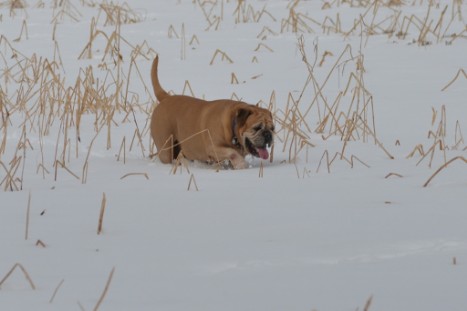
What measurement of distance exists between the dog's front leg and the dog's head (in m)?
0.08

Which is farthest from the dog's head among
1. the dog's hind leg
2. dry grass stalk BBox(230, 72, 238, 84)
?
dry grass stalk BBox(230, 72, 238, 84)

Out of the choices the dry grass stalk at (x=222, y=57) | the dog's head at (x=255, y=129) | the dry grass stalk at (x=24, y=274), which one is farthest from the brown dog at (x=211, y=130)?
the dry grass stalk at (x=222, y=57)

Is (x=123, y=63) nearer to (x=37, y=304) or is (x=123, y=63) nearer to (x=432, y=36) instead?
(x=432, y=36)

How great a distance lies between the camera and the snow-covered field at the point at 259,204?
7.67 feet

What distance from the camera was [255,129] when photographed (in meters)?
4.81

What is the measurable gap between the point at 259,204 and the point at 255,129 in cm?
140

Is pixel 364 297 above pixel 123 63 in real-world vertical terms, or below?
below

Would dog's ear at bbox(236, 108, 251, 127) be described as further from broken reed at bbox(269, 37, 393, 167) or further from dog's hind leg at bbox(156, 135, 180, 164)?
dog's hind leg at bbox(156, 135, 180, 164)

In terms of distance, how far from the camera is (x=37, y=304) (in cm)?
222

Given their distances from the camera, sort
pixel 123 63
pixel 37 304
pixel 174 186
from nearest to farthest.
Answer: pixel 37 304 < pixel 174 186 < pixel 123 63

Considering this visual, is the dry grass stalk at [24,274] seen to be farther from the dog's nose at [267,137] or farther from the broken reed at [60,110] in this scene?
the dog's nose at [267,137]

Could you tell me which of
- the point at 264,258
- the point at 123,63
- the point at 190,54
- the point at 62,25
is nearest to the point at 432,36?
the point at 190,54

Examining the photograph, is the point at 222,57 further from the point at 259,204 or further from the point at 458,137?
the point at 259,204

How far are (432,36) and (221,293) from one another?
6.70 m
